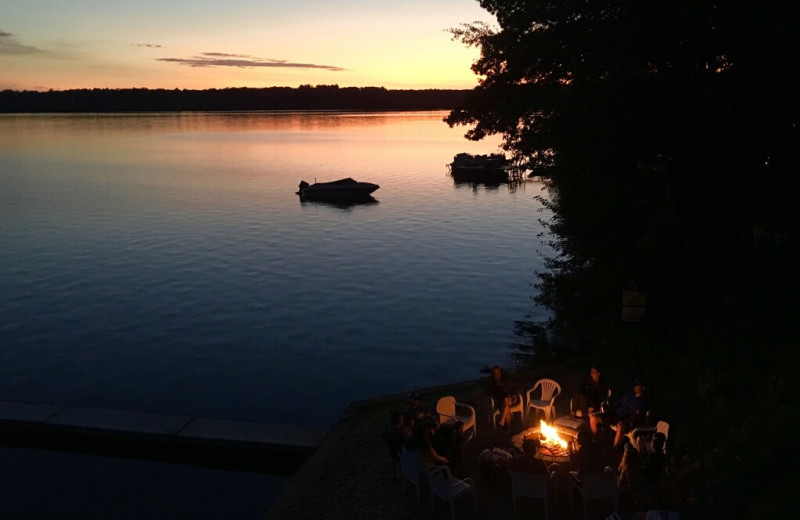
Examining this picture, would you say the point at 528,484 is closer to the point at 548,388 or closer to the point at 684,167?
the point at 548,388

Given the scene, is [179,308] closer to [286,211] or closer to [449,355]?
[449,355]

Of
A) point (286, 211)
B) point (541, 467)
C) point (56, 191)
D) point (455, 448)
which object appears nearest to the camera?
point (541, 467)

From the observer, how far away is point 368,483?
430 inches

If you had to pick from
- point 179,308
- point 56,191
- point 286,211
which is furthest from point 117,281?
point 56,191

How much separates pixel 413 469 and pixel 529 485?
177 centimetres

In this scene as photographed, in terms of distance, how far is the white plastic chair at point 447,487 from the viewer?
9.39 m

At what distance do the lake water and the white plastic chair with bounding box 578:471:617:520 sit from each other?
8.74 m

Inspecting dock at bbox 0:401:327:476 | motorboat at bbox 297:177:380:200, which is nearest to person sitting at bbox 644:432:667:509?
dock at bbox 0:401:327:476

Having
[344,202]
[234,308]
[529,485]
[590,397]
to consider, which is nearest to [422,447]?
[529,485]

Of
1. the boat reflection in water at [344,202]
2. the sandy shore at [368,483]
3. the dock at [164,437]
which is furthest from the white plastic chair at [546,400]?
the boat reflection in water at [344,202]

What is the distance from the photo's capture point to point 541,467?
9305mm

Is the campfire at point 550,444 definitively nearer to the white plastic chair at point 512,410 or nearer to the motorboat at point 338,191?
the white plastic chair at point 512,410

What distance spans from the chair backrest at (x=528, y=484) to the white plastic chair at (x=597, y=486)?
54 centimetres

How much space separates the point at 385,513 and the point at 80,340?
17864mm
